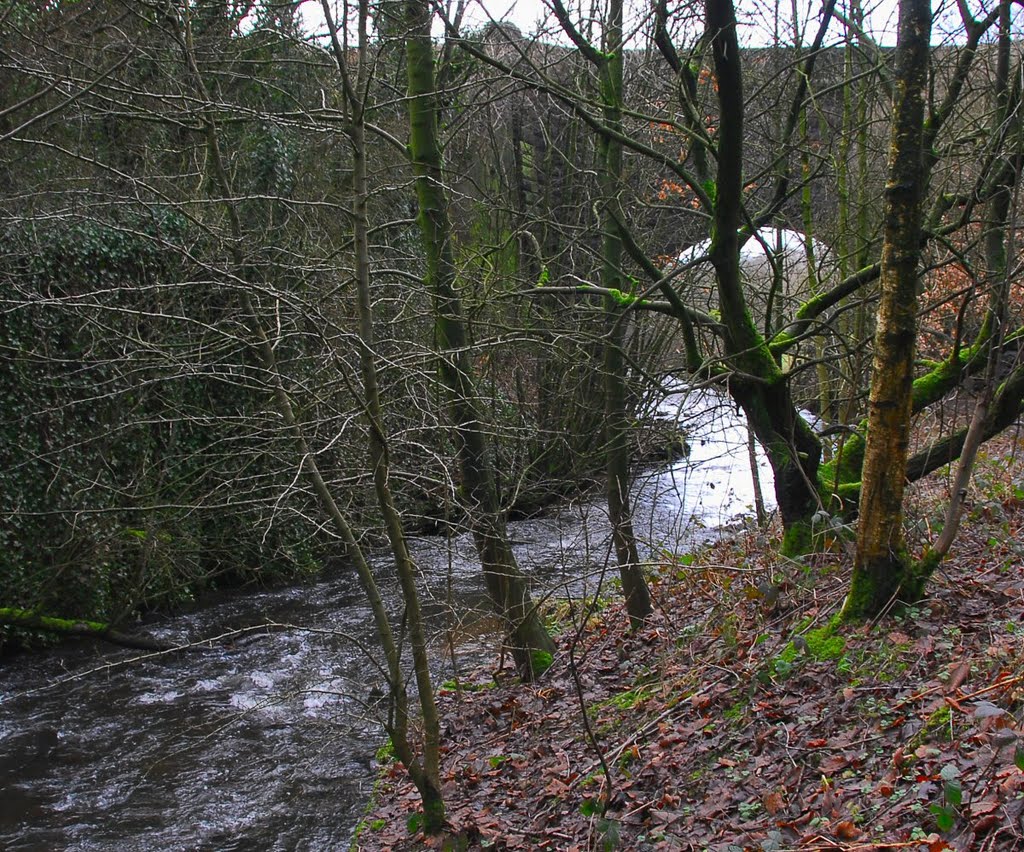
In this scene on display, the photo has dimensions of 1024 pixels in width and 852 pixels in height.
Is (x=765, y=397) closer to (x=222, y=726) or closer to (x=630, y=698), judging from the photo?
(x=630, y=698)

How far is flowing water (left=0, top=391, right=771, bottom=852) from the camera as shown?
6.15 m

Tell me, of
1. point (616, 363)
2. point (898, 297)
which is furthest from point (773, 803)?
point (616, 363)

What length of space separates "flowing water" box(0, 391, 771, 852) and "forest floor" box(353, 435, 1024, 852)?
0.65 metres

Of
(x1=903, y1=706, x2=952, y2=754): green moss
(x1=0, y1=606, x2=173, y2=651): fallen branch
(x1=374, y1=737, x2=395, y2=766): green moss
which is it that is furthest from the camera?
(x1=0, y1=606, x2=173, y2=651): fallen branch

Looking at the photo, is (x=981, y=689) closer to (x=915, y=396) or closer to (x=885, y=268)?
(x=885, y=268)

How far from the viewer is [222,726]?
517cm

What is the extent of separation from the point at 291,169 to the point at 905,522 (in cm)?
1073

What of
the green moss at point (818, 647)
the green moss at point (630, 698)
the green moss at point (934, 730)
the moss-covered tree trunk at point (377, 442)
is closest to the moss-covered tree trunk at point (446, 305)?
the green moss at point (630, 698)

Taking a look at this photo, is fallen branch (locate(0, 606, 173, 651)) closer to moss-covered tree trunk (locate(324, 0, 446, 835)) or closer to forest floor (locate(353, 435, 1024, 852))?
forest floor (locate(353, 435, 1024, 852))

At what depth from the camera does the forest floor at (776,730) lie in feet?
11.6

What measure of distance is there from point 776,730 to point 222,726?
305cm

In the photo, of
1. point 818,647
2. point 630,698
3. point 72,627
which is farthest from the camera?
point 72,627

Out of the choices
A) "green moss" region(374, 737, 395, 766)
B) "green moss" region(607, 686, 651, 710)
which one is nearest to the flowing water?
"green moss" region(374, 737, 395, 766)

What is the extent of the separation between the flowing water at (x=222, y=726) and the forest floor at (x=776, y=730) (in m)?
0.65
